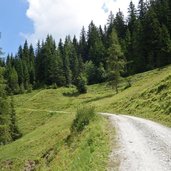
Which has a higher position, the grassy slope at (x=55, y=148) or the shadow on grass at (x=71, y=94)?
the shadow on grass at (x=71, y=94)

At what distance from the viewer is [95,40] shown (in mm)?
152750

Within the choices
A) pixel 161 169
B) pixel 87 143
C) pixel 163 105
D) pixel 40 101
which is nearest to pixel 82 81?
pixel 40 101

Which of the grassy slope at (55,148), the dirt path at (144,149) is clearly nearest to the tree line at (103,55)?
the grassy slope at (55,148)

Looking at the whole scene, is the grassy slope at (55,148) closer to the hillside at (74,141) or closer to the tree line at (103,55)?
the hillside at (74,141)

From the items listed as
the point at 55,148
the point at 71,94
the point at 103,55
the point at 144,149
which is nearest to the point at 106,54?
the point at 103,55

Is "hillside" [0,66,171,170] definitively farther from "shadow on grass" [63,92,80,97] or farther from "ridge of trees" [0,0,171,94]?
"ridge of trees" [0,0,171,94]

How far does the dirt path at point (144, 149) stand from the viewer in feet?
49.9

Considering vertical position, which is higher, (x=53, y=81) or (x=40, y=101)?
(x=53, y=81)

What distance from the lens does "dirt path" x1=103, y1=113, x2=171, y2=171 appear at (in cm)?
1520

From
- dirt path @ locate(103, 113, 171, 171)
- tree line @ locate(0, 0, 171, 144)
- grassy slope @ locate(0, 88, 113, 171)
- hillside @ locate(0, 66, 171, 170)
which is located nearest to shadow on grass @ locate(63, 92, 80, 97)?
tree line @ locate(0, 0, 171, 144)

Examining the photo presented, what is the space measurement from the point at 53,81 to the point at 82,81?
91.5 feet

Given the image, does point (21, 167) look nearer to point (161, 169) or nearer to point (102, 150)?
point (102, 150)

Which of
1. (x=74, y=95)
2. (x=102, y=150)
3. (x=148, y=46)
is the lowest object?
(x=102, y=150)

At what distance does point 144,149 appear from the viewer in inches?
723
